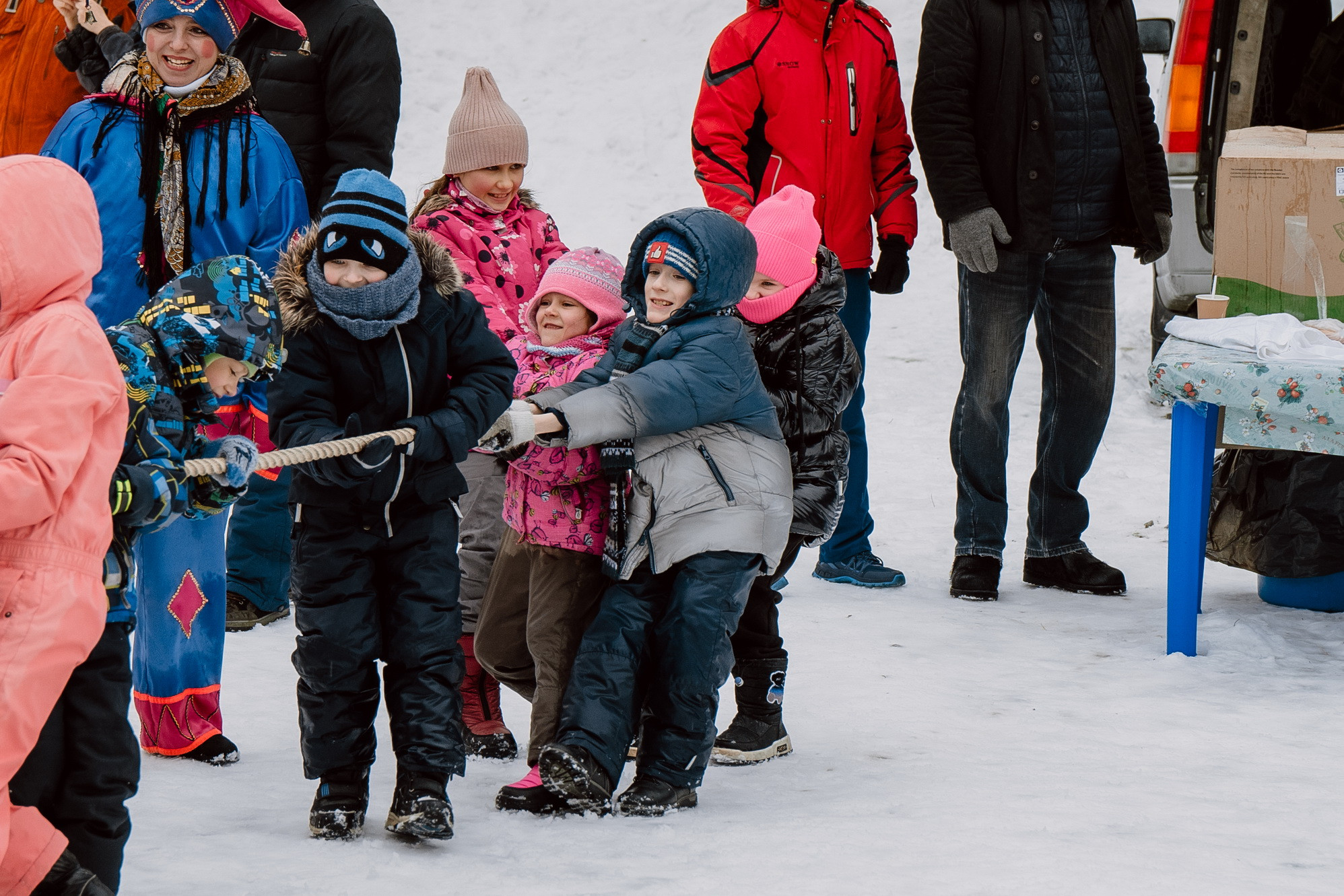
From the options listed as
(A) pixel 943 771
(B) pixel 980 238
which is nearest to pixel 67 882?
(A) pixel 943 771

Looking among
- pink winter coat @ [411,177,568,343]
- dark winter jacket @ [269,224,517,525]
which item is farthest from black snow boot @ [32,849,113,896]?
pink winter coat @ [411,177,568,343]

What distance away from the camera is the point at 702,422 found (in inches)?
138

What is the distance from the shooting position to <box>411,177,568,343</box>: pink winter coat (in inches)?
161

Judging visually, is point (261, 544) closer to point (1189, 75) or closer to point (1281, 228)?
point (1281, 228)

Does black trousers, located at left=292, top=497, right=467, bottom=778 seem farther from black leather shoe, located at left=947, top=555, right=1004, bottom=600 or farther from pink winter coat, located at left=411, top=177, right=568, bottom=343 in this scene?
black leather shoe, located at left=947, top=555, right=1004, bottom=600

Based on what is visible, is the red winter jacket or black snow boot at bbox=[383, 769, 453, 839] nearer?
black snow boot at bbox=[383, 769, 453, 839]

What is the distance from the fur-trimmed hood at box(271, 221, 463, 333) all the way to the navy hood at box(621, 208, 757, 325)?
46 centimetres

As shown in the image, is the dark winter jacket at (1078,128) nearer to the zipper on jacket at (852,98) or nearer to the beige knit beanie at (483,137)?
the zipper on jacket at (852,98)

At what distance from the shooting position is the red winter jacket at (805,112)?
547 centimetres

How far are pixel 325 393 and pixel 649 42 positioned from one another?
35.5ft

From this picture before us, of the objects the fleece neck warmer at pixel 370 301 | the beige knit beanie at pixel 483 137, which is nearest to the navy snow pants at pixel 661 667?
the fleece neck warmer at pixel 370 301

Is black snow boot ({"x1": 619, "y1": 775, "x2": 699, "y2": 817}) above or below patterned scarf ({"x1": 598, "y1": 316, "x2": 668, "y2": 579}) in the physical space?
below

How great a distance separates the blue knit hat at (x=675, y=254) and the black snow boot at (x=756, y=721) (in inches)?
41.4

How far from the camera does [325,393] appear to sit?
318 centimetres
